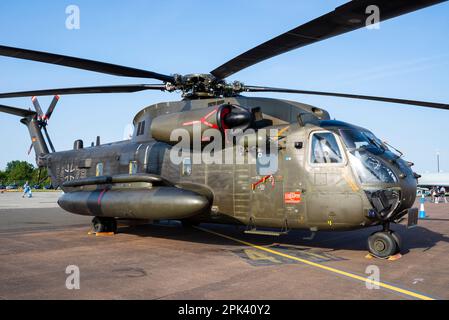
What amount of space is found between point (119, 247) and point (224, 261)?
340 cm

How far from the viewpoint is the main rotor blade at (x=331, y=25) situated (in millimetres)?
4898

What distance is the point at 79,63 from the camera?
802 cm

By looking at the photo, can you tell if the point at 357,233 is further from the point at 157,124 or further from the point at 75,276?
the point at 75,276

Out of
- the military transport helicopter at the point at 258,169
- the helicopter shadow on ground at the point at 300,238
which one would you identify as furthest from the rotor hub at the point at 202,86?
the helicopter shadow on ground at the point at 300,238

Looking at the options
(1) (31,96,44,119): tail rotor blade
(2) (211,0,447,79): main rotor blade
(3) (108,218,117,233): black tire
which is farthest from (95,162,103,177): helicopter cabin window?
(2) (211,0,447,79): main rotor blade

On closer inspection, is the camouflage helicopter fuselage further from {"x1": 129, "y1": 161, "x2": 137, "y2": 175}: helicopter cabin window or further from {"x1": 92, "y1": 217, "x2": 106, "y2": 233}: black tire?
{"x1": 92, "y1": 217, "x2": 106, "y2": 233}: black tire

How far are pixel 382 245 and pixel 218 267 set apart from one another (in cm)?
370

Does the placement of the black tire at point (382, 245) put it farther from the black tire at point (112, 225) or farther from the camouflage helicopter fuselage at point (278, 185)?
the black tire at point (112, 225)

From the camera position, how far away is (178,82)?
10.1 meters

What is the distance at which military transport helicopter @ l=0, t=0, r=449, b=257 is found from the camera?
315 inches

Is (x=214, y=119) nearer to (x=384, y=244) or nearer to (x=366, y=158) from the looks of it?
(x=366, y=158)

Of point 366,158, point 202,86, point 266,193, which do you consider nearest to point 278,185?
point 266,193

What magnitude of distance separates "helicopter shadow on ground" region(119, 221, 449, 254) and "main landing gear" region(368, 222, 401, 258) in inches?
46.5

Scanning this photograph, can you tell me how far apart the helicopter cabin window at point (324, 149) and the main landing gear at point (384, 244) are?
1855 mm
